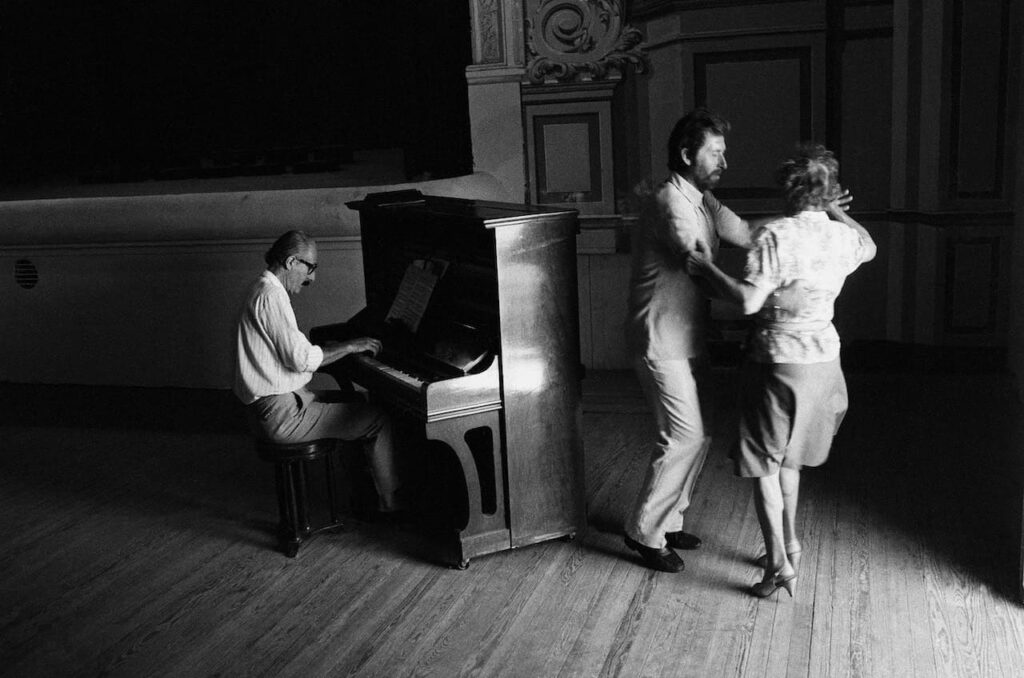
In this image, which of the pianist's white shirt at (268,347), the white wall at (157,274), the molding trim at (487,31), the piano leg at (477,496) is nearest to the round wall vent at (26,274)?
the white wall at (157,274)

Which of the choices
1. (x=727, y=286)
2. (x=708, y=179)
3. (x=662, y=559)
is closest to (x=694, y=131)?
(x=708, y=179)

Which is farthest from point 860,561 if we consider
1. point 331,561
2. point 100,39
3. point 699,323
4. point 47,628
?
point 100,39

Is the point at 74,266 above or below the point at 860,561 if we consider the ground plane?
above

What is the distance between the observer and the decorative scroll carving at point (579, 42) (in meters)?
5.95

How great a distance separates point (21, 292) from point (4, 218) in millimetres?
448

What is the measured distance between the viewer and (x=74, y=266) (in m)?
6.19

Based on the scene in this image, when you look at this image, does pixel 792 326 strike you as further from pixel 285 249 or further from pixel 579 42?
pixel 579 42

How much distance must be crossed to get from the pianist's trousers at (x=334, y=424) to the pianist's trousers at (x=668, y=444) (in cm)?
96

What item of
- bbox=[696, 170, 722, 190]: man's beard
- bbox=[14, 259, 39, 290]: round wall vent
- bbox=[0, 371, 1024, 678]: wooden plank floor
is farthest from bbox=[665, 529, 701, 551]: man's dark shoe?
bbox=[14, 259, 39, 290]: round wall vent

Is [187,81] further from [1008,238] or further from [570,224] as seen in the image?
[1008,238]

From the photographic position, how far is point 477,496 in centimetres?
366

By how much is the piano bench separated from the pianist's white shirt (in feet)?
0.67

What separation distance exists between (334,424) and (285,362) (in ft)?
0.97

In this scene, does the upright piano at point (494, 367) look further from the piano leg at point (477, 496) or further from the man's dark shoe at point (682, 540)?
the man's dark shoe at point (682, 540)
